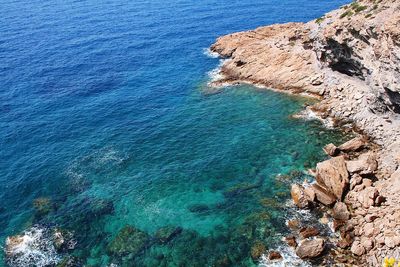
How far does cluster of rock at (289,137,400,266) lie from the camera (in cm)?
4019

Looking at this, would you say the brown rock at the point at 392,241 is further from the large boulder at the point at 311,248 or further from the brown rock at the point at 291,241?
the brown rock at the point at 291,241

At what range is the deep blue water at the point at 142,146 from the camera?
48094mm

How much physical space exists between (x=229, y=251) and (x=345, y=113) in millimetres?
35431

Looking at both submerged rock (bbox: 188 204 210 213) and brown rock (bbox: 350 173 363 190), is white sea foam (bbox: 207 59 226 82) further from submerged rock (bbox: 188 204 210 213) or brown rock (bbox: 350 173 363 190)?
brown rock (bbox: 350 173 363 190)

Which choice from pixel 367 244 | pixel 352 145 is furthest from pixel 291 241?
pixel 352 145

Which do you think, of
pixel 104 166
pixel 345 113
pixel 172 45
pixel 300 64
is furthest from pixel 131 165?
pixel 172 45

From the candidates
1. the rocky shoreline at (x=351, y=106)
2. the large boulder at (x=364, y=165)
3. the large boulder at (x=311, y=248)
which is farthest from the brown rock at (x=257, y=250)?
the large boulder at (x=364, y=165)

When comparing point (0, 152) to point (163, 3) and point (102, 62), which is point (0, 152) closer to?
point (102, 62)

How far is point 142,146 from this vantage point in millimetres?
65688

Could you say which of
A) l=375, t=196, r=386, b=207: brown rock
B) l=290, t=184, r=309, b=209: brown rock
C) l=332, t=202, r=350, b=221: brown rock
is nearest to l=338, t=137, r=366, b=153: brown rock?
l=290, t=184, r=309, b=209: brown rock

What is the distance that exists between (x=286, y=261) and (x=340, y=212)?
381 inches

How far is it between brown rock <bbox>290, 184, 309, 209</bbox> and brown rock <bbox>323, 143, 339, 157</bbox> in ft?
31.4

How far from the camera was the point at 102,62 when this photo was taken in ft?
332

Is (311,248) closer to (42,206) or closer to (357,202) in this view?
(357,202)
